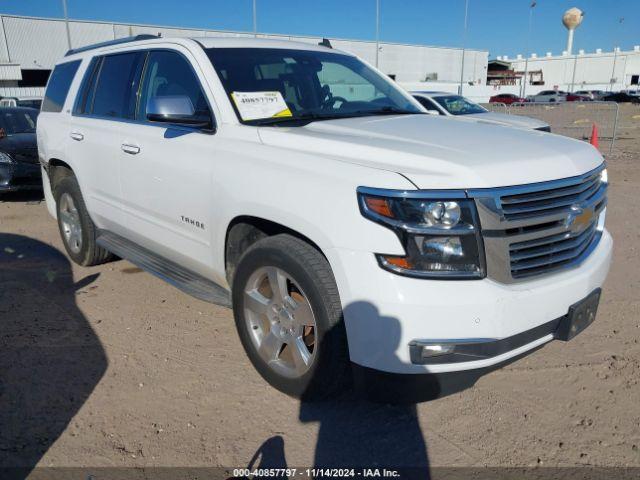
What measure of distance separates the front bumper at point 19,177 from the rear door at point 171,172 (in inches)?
219

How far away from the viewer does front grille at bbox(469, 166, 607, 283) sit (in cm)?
230

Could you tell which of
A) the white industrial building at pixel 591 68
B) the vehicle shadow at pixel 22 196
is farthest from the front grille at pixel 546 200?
the white industrial building at pixel 591 68

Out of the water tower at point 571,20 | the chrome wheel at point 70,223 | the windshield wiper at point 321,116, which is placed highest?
the water tower at point 571,20

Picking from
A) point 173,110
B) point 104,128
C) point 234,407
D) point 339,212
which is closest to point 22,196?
point 104,128

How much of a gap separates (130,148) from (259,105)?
1.17m

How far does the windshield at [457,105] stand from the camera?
13.6 metres

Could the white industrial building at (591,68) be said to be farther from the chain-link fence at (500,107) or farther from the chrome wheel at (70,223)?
the chrome wheel at (70,223)

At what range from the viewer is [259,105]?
333 centimetres

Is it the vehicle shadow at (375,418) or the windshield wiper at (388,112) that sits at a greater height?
the windshield wiper at (388,112)

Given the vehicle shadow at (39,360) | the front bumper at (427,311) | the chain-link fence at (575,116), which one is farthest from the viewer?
the chain-link fence at (575,116)

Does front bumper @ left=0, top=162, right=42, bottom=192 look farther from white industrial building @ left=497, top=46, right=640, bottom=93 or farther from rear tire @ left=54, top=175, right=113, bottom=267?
white industrial building @ left=497, top=46, right=640, bottom=93

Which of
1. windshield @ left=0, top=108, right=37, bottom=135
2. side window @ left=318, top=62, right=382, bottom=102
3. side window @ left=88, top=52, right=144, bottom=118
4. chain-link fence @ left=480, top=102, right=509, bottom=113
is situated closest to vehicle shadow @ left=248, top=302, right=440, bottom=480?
side window @ left=318, top=62, right=382, bottom=102

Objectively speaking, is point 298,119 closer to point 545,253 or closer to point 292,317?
point 292,317

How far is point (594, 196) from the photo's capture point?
287 cm
